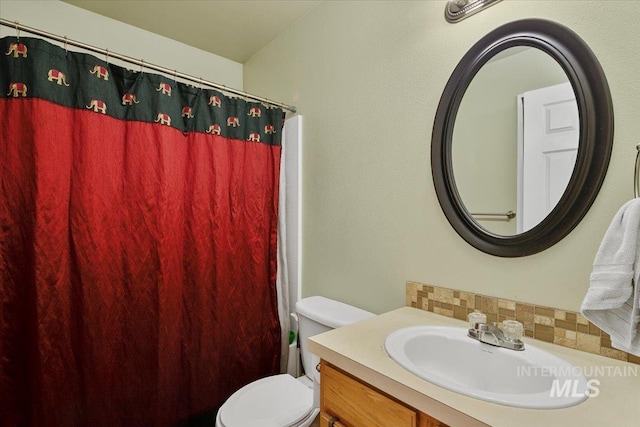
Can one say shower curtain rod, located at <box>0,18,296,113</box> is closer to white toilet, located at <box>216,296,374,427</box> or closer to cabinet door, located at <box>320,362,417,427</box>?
white toilet, located at <box>216,296,374,427</box>

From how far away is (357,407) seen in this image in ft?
2.74

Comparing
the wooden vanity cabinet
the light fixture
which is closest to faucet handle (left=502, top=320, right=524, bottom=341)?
the wooden vanity cabinet

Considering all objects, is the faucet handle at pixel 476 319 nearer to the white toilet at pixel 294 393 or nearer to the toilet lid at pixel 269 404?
the white toilet at pixel 294 393

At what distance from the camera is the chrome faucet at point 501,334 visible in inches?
35.5

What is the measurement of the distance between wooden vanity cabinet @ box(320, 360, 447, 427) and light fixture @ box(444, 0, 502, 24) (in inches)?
52.1

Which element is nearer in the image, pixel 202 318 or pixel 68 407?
pixel 68 407

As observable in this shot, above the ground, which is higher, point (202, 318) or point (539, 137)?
point (539, 137)

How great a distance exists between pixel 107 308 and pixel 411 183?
1.49m

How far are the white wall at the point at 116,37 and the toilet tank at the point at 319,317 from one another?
1926 millimetres

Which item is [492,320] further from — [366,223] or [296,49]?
[296,49]

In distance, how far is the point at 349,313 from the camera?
1.46 meters

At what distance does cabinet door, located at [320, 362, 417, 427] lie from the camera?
0.74 metres

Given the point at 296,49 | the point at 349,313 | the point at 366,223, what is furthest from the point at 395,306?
the point at 296,49

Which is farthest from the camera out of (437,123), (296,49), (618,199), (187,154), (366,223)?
(296,49)
